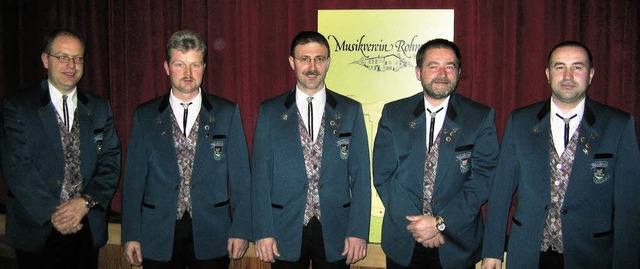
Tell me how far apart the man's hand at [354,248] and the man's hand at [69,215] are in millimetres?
1381

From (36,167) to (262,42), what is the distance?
167 centimetres

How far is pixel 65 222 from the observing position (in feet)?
8.25

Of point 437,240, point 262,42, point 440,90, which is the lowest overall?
point 437,240

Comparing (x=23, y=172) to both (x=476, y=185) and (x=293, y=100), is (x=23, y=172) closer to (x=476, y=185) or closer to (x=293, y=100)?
(x=293, y=100)

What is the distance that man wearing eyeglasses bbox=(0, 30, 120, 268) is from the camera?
251 cm

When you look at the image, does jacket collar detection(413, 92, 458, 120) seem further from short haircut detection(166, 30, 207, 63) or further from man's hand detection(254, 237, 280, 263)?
short haircut detection(166, 30, 207, 63)

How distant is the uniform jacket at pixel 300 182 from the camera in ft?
7.88

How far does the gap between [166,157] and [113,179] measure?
1.40ft

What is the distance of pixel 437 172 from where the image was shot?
234 centimetres

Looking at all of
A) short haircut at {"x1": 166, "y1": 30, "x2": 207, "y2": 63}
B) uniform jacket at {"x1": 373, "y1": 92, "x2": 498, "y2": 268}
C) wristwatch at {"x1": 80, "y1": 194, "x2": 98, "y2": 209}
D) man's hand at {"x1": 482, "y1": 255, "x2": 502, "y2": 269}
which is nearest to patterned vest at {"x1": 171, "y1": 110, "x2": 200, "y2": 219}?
short haircut at {"x1": 166, "y1": 30, "x2": 207, "y2": 63}

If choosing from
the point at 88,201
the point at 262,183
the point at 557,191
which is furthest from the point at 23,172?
the point at 557,191

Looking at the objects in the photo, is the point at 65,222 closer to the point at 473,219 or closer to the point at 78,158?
the point at 78,158

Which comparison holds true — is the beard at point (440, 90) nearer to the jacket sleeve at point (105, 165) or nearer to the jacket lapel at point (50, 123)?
the jacket sleeve at point (105, 165)

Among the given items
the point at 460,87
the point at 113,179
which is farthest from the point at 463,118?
the point at 113,179
